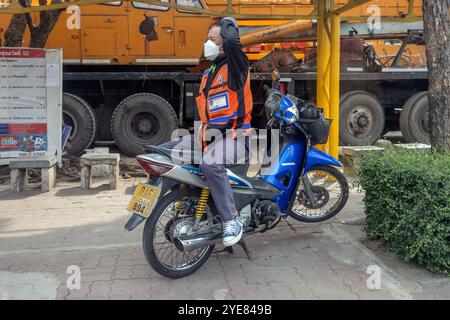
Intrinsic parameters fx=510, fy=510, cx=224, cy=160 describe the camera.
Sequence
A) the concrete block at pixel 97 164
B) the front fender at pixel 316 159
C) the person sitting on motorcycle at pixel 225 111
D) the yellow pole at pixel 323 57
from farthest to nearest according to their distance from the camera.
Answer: the concrete block at pixel 97 164 → the yellow pole at pixel 323 57 → the front fender at pixel 316 159 → the person sitting on motorcycle at pixel 225 111

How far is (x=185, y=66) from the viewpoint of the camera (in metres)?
9.30

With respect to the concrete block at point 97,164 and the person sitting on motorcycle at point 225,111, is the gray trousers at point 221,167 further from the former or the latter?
the concrete block at point 97,164

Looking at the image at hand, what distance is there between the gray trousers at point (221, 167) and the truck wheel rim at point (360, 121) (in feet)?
20.2

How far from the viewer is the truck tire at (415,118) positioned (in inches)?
391

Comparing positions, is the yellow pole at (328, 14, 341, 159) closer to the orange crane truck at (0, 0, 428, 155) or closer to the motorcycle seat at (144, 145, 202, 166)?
the orange crane truck at (0, 0, 428, 155)

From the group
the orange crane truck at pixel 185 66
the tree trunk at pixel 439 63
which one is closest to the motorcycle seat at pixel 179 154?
the tree trunk at pixel 439 63

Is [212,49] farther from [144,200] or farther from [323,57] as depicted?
[323,57]

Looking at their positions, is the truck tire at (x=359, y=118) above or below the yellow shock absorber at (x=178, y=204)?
above

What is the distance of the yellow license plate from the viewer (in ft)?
12.3

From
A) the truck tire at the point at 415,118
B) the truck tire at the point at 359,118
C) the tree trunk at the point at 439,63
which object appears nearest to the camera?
Result: the tree trunk at the point at 439,63

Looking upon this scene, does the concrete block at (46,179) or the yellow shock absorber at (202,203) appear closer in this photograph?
the yellow shock absorber at (202,203)

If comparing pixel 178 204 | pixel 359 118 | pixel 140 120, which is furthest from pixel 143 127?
pixel 178 204

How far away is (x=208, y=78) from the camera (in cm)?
408
